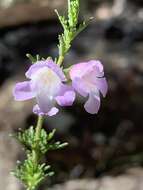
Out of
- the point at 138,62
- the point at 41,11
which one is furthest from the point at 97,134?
the point at 41,11

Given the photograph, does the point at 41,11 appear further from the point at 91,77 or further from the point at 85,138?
the point at 91,77

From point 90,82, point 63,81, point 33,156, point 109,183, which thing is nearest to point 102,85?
point 90,82

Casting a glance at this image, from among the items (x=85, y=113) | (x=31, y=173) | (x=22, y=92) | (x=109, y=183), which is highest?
(x=85, y=113)

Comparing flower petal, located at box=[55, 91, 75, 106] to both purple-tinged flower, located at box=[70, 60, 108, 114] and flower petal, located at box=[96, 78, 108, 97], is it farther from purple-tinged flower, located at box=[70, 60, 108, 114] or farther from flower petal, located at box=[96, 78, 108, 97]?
flower petal, located at box=[96, 78, 108, 97]

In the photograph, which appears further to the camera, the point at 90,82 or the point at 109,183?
the point at 109,183

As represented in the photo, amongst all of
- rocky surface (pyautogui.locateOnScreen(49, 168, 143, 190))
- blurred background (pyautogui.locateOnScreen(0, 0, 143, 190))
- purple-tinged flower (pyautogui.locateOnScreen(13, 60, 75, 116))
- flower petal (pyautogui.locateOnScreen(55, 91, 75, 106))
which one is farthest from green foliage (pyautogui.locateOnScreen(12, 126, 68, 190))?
rocky surface (pyautogui.locateOnScreen(49, 168, 143, 190))

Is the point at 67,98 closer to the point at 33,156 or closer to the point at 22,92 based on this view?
the point at 22,92

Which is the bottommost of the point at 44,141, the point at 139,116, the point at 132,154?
the point at 44,141

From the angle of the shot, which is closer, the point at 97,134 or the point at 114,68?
the point at 97,134
